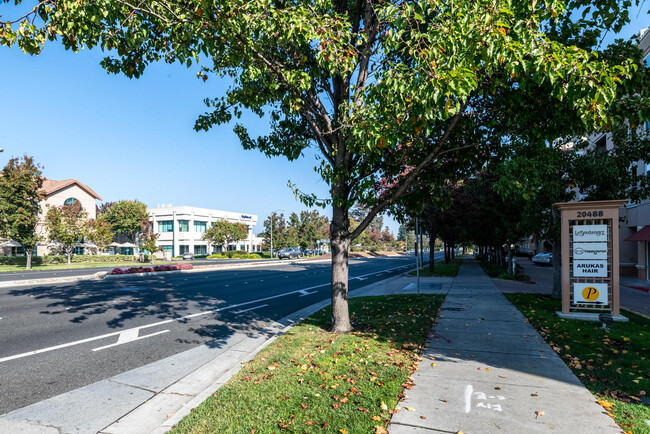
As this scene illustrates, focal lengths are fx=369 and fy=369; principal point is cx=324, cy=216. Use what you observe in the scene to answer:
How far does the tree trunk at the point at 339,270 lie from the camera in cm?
755

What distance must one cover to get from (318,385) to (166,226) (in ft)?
248

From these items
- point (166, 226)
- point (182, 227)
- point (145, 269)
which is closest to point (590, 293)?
point (145, 269)

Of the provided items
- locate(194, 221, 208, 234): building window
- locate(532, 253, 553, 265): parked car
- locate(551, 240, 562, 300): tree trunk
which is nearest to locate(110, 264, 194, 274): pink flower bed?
locate(551, 240, 562, 300): tree trunk

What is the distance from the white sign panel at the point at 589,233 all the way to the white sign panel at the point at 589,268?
1.83 ft

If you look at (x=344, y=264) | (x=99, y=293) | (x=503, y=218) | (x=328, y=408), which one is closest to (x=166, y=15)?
(x=344, y=264)

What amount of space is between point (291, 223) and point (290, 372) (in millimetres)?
70775

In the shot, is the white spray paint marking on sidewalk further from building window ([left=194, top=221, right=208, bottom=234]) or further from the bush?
building window ([left=194, top=221, right=208, bottom=234])

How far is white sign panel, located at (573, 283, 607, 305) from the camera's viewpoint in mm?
8969

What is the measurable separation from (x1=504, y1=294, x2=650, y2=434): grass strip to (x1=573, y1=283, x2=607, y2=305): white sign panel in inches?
23.8

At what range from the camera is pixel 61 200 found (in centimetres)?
5275

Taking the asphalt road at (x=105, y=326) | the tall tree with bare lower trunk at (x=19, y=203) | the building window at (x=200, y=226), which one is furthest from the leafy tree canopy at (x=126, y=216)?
the asphalt road at (x=105, y=326)

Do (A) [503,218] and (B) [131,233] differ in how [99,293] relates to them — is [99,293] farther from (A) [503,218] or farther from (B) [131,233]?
(B) [131,233]

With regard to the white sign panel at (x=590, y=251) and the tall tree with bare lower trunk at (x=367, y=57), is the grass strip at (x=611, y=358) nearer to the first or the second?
the white sign panel at (x=590, y=251)

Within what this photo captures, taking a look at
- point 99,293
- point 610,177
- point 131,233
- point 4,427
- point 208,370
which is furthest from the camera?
point 131,233
